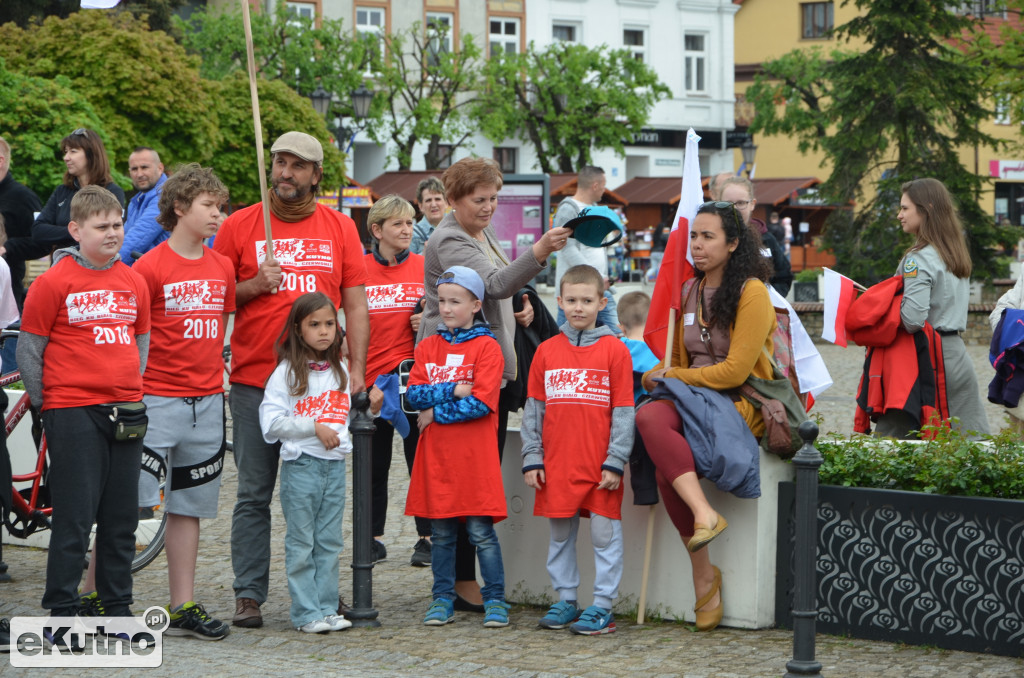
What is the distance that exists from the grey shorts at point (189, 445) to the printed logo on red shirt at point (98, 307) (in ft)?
1.41

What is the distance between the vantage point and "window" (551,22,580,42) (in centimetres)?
5166

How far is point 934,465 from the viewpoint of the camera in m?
6.00

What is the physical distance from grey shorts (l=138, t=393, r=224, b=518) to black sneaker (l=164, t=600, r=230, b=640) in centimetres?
40

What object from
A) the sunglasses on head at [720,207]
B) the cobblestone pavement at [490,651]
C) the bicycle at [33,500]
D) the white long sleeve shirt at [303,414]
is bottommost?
the cobblestone pavement at [490,651]

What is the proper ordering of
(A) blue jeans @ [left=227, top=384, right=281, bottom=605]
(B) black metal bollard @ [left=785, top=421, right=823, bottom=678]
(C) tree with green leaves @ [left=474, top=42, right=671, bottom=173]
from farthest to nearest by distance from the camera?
1. (C) tree with green leaves @ [left=474, top=42, right=671, bottom=173]
2. (A) blue jeans @ [left=227, top=384, right=281, bottom=605]
3. (B) black metal bollard @ [left=785, top=421, right=823, bottom=678]

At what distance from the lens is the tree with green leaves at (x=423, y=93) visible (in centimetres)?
4512

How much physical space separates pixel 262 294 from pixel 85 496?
1.17m

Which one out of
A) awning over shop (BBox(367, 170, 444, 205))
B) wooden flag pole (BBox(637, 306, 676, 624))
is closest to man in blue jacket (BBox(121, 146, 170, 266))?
wooden flag pole (BBox(637, 306, 676, 624))

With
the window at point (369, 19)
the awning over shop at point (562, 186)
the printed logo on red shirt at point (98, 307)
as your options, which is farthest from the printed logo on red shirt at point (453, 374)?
the window at point (369, 19)

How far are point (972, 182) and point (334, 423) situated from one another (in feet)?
70.3

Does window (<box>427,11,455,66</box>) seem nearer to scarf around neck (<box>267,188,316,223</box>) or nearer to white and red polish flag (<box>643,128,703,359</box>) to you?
white and red polish flag (<box>643,128,703,359</box>)

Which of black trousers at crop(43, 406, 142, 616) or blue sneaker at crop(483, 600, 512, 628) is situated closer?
black trousers at crop(43, 406, 142, 616)

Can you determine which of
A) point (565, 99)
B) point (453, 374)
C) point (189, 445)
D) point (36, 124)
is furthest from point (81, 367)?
point (565, 99)

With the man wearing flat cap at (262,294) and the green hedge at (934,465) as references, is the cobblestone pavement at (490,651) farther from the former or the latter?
the green hedge at (934,465)
